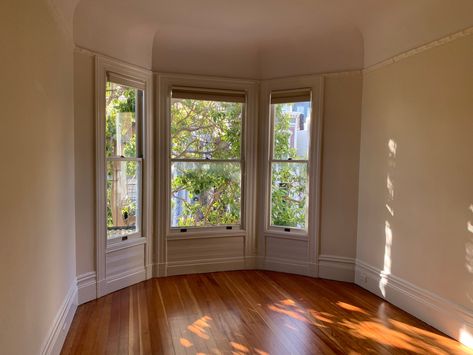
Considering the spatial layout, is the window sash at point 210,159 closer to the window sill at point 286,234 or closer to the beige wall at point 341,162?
the window sill at point 286,234

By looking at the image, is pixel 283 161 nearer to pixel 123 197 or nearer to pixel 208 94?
pixel 208 94

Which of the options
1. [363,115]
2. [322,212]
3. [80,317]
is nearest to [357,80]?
[363,115]

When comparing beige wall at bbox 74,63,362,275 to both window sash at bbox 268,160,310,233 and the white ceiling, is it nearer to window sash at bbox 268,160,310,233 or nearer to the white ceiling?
window sash at bbox 268,160,310,233

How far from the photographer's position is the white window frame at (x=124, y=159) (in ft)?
10.6

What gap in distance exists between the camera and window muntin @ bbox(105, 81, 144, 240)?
3426 mm

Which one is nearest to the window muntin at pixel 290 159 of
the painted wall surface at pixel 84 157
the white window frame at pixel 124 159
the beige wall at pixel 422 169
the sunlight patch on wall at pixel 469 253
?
the beige wall at pixel 422 169

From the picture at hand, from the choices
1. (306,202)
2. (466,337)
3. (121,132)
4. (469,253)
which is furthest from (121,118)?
(466,337)

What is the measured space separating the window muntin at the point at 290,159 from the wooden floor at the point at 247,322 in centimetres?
86

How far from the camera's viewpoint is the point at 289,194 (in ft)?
13.7

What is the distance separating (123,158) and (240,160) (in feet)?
4.63

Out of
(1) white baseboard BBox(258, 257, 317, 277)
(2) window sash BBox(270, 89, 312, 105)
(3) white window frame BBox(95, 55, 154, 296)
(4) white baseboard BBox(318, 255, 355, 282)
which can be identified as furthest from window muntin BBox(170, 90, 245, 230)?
(4) white baseboard BBox(318, 255, 355, 282)

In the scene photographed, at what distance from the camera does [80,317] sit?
9.52 feet

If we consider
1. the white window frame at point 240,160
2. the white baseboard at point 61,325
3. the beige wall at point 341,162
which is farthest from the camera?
the white window frame at point 240,160

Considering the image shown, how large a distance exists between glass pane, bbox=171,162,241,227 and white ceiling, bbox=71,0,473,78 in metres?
1.14
